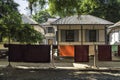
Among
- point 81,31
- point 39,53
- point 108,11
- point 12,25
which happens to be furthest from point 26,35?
point 108,11

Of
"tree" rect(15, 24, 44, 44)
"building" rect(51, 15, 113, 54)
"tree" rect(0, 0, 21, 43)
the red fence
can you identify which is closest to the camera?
the red fence

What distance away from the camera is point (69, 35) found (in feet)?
106

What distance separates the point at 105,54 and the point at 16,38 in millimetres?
6421

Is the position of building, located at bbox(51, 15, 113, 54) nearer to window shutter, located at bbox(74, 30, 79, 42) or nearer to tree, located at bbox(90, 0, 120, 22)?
window shutter, located at bbox(74, 30, 79, 42)

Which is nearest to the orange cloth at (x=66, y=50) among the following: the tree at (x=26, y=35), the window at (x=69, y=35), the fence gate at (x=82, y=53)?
the fence gate at (x=82, y=53)

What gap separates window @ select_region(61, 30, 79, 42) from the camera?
32188 mm

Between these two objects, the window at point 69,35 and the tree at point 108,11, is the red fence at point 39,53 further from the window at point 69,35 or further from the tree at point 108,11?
the tree at point 108,11

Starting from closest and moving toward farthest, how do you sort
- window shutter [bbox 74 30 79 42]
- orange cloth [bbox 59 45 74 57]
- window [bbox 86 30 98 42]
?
orange cloth [bbox 59 45 74 57], window shutter [bbox 74 30 79 42], window [bbox 86 30 98 42]

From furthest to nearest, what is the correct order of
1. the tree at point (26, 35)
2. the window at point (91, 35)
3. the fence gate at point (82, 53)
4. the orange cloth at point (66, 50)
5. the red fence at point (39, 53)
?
the window at point (91, 35), the orange cloth at point (66, 50), the tree at point (26, 35), the fence gate at point (82, 53), the red fence at point (39, 53)

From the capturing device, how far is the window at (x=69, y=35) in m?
32.2

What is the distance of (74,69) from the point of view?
755 inches

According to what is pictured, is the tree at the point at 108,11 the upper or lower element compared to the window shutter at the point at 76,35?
upper

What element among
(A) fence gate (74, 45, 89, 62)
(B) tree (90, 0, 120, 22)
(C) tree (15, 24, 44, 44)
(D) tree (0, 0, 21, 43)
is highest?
(B) tree (90, 0, 120, 22)

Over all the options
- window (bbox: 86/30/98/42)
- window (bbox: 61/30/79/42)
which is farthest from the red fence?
window (bbox: 86/30/98/42)
